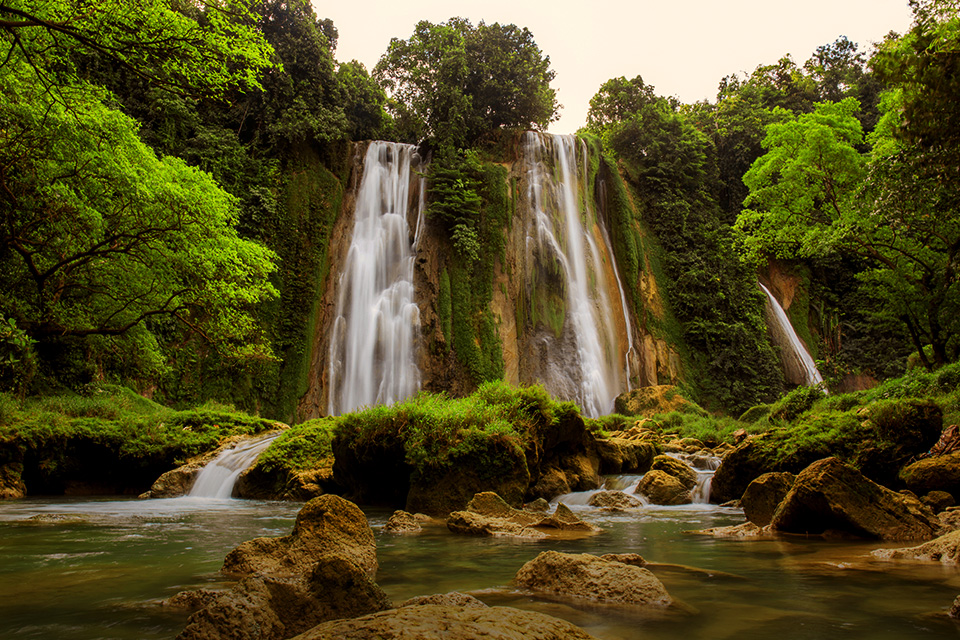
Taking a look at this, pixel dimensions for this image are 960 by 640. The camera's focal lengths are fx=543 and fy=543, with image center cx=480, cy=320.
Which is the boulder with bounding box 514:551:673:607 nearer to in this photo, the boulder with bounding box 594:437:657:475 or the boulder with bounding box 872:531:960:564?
the boulder with bounding box 872:531:960:564

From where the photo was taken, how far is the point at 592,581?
354cm

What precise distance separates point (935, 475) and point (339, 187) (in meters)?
24.8

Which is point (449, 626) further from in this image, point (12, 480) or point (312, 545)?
point (12, 480)

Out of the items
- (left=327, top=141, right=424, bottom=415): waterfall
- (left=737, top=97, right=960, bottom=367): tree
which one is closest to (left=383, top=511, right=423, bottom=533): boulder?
(left=737, top=97, right=960, bottom=367): tree

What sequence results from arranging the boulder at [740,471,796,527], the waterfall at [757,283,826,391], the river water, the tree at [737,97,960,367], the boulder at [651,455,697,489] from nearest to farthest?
the river water, the boulder at [740,471,796,527], the boulder at [651,455,697,489], the tree at [737,97,960,367], the waterfall at [757,283,826,391]

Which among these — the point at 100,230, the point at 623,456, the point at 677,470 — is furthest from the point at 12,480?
the point at 677,470

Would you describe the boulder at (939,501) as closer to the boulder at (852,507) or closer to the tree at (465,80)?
the boulder at (852,507)

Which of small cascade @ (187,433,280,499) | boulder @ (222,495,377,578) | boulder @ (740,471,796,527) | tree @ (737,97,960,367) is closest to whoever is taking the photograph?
boulder @ (222,495,377,578)

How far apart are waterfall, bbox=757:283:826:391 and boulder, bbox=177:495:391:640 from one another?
28.9 m

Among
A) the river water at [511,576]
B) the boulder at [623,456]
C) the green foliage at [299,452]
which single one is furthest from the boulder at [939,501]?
the green foliage at [299,452]

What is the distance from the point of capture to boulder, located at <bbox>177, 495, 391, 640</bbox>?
2574 millimetres

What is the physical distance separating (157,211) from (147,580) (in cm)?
1010

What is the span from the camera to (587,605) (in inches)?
131

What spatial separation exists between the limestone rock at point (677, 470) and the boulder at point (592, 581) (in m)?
7.48
